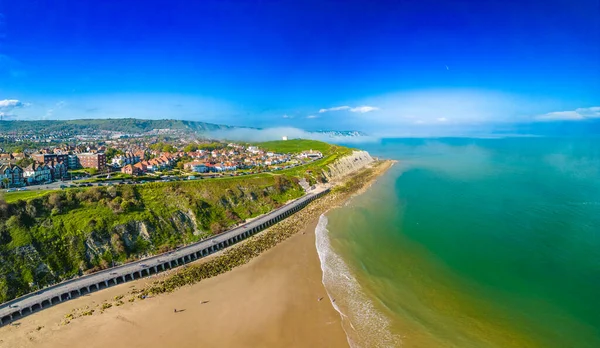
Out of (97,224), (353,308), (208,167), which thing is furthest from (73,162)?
(353,308)

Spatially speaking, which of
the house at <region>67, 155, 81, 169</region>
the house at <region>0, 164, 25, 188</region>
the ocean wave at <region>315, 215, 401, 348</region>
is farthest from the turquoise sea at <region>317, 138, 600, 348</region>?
the house at <region>67, 155, 81, 169</region>

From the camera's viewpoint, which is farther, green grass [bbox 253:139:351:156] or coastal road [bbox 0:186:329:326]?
green grass [bbox 253:139:351:156]

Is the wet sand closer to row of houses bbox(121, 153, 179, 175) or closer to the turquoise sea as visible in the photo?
the turquoise sea

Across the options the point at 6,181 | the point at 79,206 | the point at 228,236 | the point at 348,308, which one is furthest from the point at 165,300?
the point at 6,181

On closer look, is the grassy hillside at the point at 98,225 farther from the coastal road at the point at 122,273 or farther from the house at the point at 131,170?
the house at the point at 131,170

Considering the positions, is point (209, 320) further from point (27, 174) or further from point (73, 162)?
Answer: point (73, 162)

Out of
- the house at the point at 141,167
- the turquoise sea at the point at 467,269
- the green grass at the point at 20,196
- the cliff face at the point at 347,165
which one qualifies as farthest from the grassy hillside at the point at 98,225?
the cliff face at the point at 347,165
